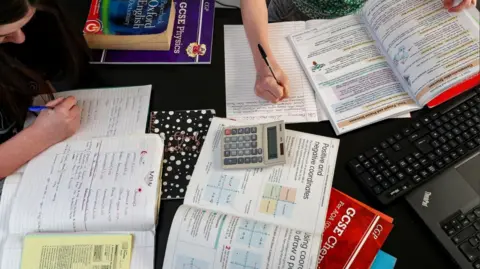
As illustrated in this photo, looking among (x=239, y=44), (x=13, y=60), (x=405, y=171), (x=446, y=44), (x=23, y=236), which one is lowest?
(x=405, y=171)

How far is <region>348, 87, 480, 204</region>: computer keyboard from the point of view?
2.33ft

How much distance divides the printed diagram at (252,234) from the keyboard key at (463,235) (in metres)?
0.29

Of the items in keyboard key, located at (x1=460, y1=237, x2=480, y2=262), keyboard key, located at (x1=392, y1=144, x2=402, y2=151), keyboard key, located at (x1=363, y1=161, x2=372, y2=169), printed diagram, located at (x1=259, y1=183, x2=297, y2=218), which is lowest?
keyboard key, located at (x1=460, y1=237, x2=480, y2=262)

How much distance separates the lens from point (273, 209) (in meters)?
0.70

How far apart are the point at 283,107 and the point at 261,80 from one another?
66 millimetres

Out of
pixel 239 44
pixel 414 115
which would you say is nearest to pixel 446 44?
pixel 414 115

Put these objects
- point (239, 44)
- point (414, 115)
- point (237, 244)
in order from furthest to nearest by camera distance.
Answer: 1. point (239, 44)
2. point (414, 115)
3. point (237, 244)

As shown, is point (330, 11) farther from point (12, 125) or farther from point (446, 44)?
point (12, 125)

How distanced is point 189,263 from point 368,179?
1.04 feet

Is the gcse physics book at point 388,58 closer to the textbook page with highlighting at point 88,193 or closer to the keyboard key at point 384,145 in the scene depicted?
the keyboard key at point 384,145

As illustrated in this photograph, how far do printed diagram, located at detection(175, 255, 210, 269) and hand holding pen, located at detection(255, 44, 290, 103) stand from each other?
33 centimetres

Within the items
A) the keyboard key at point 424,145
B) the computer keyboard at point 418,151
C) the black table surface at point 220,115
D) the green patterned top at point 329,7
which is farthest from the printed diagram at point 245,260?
the green patterned top at point 329,7

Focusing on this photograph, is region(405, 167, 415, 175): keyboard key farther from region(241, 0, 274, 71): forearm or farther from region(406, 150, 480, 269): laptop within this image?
region(241, 0, 274, 71): forearm

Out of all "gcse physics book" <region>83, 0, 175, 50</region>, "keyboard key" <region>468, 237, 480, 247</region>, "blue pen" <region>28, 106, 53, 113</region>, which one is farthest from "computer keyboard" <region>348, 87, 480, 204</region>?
"blue pen" <region>28, 106, 53, 113</region>
